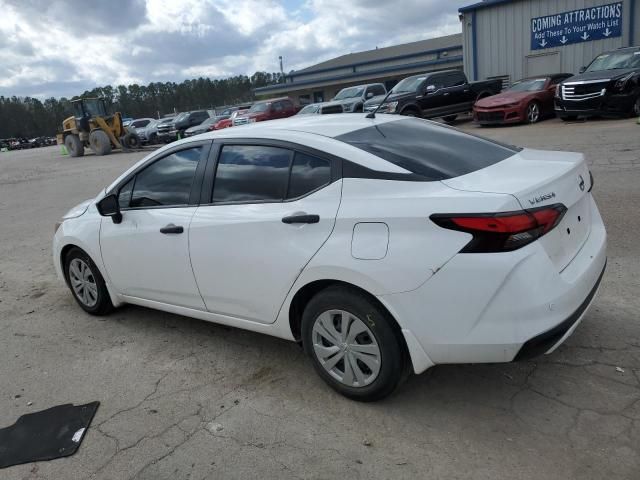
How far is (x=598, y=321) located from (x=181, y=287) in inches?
117

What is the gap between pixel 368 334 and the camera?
2920 mm

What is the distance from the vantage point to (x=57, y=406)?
3451mm

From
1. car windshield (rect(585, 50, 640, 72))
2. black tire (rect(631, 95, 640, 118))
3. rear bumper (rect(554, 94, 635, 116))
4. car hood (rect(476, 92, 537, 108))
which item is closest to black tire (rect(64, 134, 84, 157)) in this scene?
car hood (rect(476, 92, 537, 108))

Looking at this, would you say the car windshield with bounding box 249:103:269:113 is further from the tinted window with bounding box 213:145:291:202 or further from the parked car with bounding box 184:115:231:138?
the tinted window with bounding box 213:145:291:202

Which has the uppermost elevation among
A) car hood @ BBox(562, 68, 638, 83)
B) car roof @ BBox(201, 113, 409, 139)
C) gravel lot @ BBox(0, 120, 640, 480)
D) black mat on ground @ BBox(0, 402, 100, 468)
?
car roof @ BBox(201, 113, 409, 139)

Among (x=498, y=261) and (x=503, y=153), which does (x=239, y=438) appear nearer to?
(x=498, y=261)

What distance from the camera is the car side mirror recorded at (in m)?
4.16

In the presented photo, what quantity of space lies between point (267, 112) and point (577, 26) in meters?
13.2

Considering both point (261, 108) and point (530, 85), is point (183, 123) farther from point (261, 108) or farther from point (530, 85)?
point (530, 85)

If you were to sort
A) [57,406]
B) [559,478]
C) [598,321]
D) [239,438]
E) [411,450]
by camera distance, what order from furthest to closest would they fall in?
1. [598,321]
2. [57,406]
3. [239,438]
4. [411,450]
5. [559,478]

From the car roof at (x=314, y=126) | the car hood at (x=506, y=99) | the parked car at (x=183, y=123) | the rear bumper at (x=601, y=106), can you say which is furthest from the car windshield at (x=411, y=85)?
the car roof at (x=314, y=126)

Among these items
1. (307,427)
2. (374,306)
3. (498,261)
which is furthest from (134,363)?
(498,261)

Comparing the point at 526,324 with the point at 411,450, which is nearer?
the point at 526,324

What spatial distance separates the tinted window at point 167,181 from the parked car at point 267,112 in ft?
65.0
